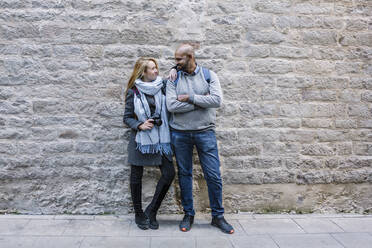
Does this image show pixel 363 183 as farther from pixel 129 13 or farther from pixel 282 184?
pixel 129 13

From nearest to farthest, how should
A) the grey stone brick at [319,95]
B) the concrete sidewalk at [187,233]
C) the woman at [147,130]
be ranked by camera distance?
1. the concrete sidewalk at [187,233]
2. the woman at [147,130]
3. the grey stone brick at [319,95]

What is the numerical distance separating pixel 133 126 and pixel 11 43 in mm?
1702

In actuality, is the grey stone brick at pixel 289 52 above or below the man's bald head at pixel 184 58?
above

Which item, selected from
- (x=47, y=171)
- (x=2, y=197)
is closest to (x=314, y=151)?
(x=47, y=171)

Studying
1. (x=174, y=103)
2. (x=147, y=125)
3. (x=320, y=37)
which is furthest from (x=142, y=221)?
(x=320, y=37)

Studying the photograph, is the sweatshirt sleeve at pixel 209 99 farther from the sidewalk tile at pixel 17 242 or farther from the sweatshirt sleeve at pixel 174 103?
the sidewalk tile at pixel 17 242

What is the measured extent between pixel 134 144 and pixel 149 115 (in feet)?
1.13

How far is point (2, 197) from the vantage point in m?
3.73

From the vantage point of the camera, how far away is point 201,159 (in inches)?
137

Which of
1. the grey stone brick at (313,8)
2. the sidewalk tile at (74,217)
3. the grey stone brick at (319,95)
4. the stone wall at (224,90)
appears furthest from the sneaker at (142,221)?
the grey stone brick at (313,8)

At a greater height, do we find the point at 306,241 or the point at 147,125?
the point at 147,125

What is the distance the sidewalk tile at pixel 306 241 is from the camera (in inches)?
123

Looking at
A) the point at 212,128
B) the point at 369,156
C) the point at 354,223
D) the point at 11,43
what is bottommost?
the point at 354,223

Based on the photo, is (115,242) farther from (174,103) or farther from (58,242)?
(174,103)
